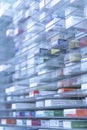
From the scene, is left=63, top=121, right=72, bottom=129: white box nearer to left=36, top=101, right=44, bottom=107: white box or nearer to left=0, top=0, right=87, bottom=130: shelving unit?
left=0, top=0, right=87, bottom=130: shelving unit

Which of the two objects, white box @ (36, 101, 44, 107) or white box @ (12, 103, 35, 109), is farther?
white box @ (12, 103, 35, 109)

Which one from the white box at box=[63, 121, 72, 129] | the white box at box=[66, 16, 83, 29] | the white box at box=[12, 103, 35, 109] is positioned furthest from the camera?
the white box at box=[12, 103, 35, 109]

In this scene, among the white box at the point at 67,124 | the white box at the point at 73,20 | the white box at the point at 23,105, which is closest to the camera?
the white box at the point at 67,124

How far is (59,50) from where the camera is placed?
123 cm

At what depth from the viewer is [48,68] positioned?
1273mm

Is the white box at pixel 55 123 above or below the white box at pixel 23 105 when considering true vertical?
below

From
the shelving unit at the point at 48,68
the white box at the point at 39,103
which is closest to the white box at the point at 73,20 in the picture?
the shelving unit at the point at 48,68

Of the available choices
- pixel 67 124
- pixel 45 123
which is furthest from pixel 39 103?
pixel 67 124

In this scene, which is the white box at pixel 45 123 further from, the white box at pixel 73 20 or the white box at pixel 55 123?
the white box at pixel 73 20

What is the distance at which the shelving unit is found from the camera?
41.7 inches

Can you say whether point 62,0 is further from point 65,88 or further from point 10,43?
point 10,43

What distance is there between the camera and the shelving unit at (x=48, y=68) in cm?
106

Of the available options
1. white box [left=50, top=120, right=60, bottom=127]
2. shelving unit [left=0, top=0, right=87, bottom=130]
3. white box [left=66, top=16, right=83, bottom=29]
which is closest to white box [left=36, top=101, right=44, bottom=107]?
shelving unit [left=0, top=0, right=87, bottom=130]

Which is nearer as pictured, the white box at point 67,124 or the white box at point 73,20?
the white box at point 67,124
